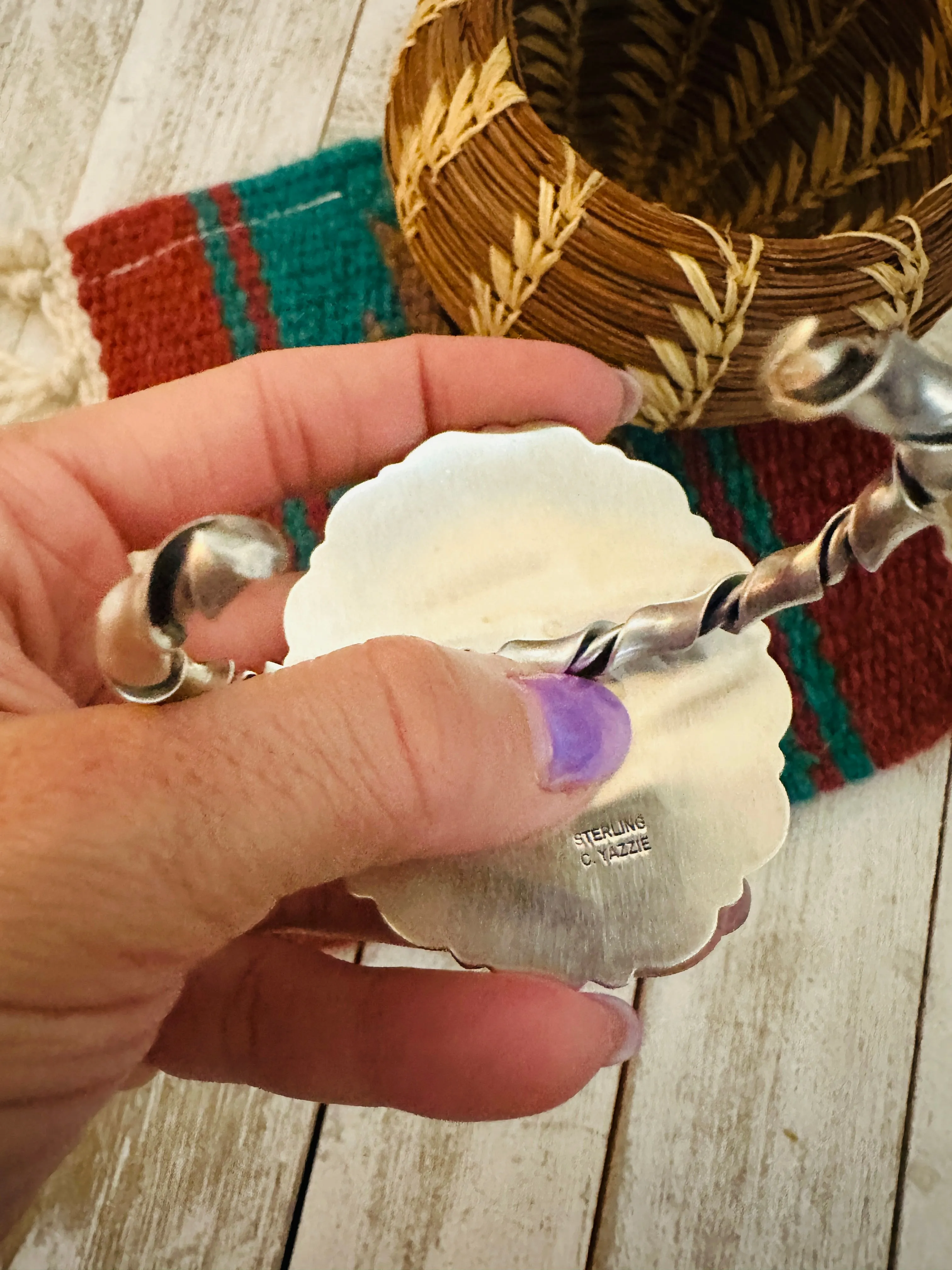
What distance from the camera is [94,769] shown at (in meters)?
0.22

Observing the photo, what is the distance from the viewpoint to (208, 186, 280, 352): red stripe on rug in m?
0.50

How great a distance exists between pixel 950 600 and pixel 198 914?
1.25ft

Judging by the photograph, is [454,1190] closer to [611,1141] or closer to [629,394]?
[611,1141]

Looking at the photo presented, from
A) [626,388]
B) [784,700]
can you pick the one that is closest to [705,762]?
[784,700]

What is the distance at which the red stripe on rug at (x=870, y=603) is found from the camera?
0.47 metres

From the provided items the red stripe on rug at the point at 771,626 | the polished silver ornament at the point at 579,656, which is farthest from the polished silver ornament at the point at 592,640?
the red stripe on rug at the point at 771,626

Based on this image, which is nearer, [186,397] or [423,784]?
[423,784]

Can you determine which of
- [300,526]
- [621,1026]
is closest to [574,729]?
[621,1026]

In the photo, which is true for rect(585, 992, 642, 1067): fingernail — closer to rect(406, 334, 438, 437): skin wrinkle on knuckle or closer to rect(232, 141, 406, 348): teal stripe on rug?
rect(406, 334, 438, 437): skin wrinkle on knuckle

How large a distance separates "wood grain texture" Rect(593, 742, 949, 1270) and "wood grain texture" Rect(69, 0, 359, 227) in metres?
0.43

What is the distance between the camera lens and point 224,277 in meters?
0.51

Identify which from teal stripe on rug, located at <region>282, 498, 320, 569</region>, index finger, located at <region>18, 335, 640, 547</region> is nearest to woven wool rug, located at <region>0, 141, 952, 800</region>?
teal stripe on rug, located at <region>282, 498, 320, 569</region>

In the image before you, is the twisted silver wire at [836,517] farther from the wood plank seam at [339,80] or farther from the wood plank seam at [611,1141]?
the wood plank seam at [339,80]

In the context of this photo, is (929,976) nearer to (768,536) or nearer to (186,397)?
(768,536)
